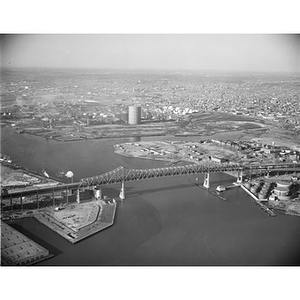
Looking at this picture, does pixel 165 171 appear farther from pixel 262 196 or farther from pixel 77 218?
pixel 77 218

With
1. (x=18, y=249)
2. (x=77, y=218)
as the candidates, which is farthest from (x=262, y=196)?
(x=18, y=249)

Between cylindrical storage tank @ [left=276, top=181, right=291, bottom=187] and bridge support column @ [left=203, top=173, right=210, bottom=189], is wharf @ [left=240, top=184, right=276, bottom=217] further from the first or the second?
bridge support column @ [left=203, top=173, right=210, bottom=189]

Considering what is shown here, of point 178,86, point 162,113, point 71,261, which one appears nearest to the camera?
point 71,261

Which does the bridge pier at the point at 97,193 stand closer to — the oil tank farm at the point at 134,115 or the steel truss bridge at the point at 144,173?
the steel truss bridge at the point at 144,173

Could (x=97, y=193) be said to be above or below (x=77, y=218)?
above

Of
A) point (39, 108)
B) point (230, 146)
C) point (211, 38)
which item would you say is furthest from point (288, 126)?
point (39, 108)

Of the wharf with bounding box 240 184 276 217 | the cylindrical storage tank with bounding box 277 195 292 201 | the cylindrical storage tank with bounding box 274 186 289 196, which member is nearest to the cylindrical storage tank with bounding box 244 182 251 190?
the wharf with bounding box 240 184 276 217

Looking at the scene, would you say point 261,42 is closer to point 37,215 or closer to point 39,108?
point 39,108
